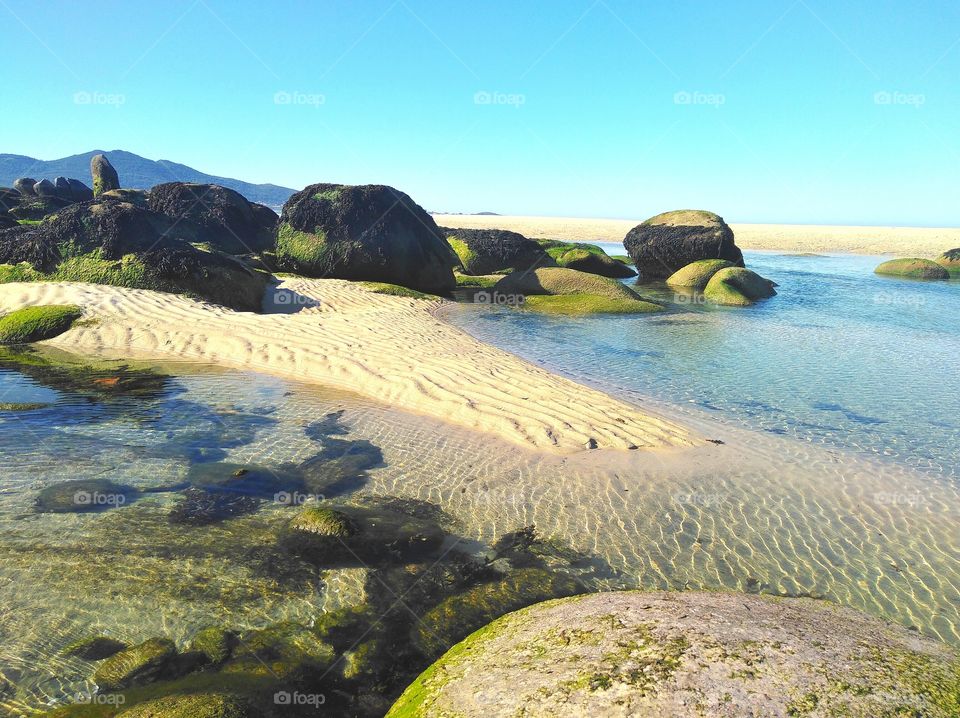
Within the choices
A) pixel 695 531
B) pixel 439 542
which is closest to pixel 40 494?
pixel 439 542

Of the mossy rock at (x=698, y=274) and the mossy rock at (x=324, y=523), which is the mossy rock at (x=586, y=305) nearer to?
the mossy rock at (x=698, y=274)

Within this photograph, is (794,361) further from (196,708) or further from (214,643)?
(196,708)

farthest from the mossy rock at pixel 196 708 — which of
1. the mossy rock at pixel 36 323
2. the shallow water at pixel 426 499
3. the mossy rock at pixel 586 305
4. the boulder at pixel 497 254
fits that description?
the boulder at pixel 497 254

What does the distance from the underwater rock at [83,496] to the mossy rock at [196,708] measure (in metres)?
2.87

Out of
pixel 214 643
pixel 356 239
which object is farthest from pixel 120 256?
pixel 214 643

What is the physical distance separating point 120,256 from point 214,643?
14434 mm

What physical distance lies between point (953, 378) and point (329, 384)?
11.9 metres

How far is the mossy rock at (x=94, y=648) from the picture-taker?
3430 millimetres

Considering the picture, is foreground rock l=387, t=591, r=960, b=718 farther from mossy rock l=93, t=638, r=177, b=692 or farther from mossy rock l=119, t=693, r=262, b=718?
mossy rock l=93, t=638, r=177, b=692

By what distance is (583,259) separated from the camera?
28.2 metres

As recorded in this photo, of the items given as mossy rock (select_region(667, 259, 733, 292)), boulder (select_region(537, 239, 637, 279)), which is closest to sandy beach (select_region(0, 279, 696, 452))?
boulder (select_region(537, 239, 637, 279))

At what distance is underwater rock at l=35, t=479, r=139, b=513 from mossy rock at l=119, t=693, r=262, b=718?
287 cm

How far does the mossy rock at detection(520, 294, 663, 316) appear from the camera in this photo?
18.8m

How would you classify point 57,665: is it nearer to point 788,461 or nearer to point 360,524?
point 360,524
